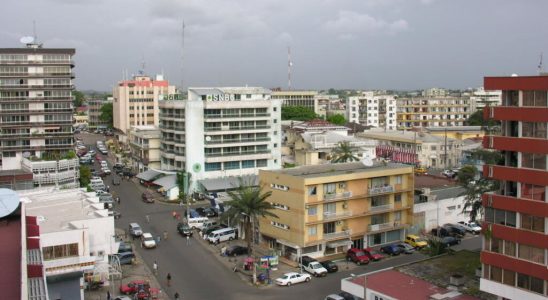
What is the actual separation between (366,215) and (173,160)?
1144 inches

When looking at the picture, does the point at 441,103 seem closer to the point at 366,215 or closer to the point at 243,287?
the point at 366,215

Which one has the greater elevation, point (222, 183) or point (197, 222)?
point (222, 183)

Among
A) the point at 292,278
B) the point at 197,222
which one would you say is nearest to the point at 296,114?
Result: the point at 197,222

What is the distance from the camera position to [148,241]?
41875mm

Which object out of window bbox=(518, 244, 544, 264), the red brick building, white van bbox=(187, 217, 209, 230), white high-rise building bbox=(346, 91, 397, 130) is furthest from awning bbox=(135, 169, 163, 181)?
white high-rise building bbox=(346, 91, 397, 130)

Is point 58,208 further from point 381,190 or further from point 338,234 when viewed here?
point 381,190

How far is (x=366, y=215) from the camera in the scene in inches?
1556

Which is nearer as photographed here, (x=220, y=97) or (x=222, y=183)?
(x=222, y=183)

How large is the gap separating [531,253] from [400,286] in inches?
245

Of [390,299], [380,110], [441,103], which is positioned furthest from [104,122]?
[390,299]

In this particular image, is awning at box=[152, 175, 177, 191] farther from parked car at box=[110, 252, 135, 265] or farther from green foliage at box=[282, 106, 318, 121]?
green foliage at box=[282, 106, 318, 121]

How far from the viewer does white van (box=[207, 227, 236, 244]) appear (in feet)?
139

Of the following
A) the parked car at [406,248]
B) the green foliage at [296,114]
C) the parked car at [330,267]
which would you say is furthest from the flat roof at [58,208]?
the green foliage at [296,114]

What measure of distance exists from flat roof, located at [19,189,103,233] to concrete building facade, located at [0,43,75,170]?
18.0m
